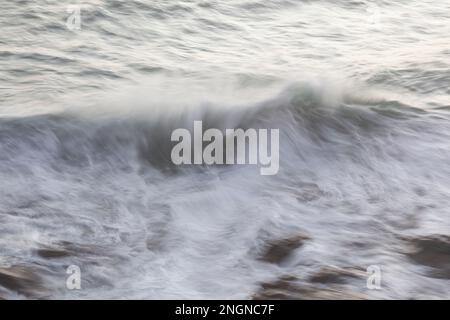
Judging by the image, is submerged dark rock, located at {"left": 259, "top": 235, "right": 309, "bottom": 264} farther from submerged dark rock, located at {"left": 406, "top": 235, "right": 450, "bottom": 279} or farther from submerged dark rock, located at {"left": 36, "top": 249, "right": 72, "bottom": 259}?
submerged dark rock, located at {"left": 36, "top": 249, "right": 72, "bottom": 259}

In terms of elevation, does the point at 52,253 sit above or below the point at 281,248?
below

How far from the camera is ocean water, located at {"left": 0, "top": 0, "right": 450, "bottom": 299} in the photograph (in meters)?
4.03

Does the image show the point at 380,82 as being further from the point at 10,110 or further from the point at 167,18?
the point at 10,110

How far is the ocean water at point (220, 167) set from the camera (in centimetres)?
403

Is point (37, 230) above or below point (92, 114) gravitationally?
below

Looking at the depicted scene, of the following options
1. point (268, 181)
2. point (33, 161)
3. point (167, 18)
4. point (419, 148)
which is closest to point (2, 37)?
point (167, 18)

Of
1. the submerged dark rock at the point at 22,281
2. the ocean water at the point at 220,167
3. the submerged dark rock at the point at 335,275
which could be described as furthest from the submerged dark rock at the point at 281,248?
the submerged dark rock at the point at 22,281

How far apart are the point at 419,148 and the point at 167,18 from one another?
379 cm

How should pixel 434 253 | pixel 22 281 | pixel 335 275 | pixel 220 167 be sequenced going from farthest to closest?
pixel 220 167
pixel 434 253
pixel 335 275
pixel 22 281

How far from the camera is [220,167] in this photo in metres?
5.50

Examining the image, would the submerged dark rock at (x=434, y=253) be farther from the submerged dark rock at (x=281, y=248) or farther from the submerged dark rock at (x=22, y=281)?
the submerged dark rock at (x=22, y=281)

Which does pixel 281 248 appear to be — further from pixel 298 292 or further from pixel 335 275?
pixel 298 292

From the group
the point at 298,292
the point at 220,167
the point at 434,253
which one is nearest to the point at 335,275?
the point at 298,292

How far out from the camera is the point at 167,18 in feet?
28.5
